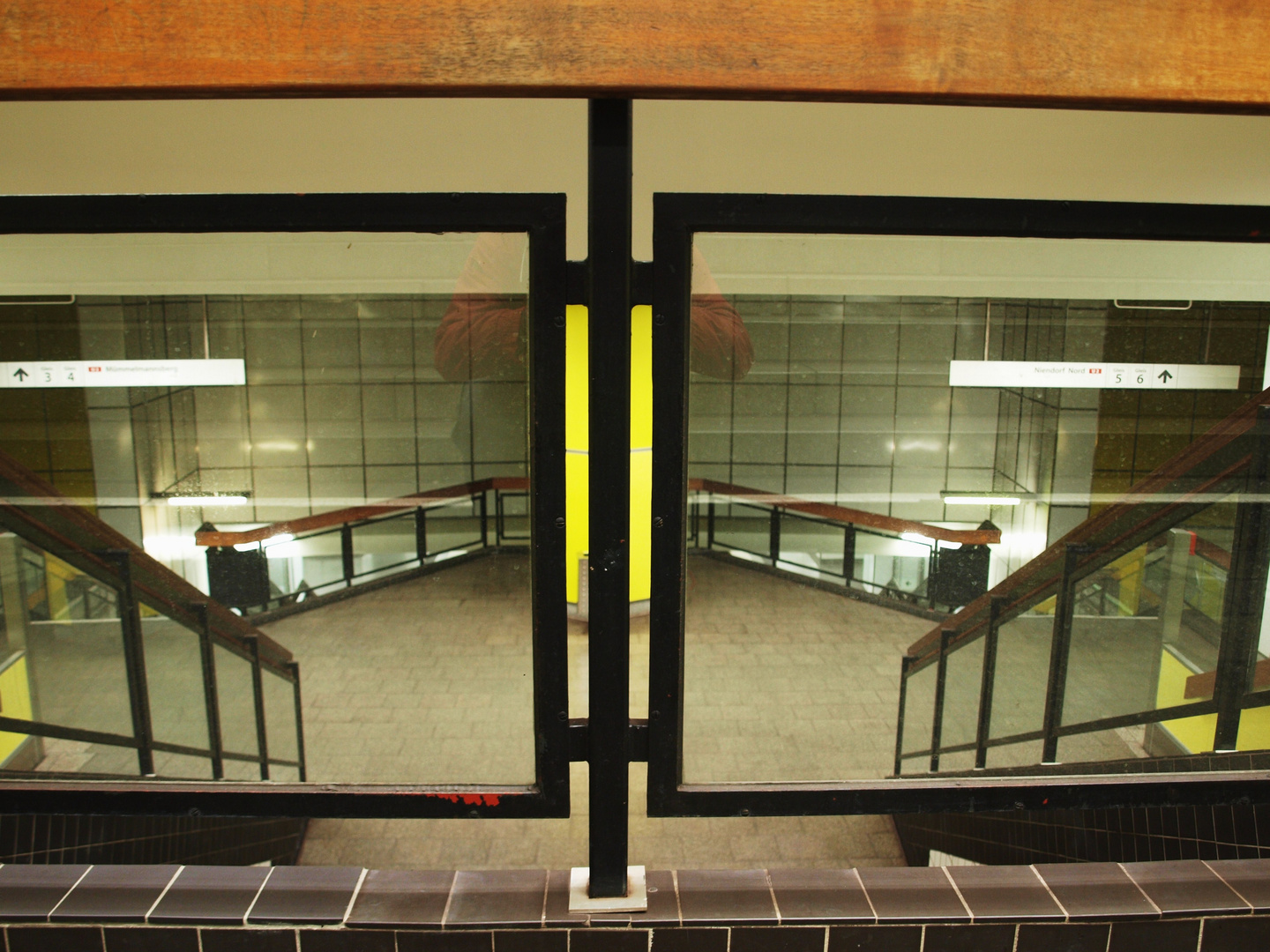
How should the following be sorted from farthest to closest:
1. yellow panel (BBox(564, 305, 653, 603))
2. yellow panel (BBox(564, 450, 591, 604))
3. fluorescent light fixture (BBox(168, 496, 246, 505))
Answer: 1. yellow panel (BBox(564, 450, 591, 604))
2. yellow panel (BBox(564, 305, 653, 603))
3. fluorescent light fixture (BBox(168, 496, 246, 505))

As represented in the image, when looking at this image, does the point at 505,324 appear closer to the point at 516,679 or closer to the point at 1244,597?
the point at 516,679

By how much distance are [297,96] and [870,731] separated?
1.82 meters

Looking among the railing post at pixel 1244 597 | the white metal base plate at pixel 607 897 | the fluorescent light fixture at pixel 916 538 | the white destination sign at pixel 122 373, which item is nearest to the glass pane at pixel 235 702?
the white destination sign at pixel 122 373

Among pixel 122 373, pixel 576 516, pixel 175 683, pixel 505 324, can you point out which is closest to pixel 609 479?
pixel 505 324

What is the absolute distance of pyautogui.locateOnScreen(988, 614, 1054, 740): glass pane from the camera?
6.20ft

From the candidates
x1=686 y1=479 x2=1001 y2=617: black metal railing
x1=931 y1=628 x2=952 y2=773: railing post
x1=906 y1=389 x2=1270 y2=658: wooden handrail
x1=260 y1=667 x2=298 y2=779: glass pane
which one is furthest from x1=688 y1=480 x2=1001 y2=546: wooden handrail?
x1=260 y1=667 x2=298 y2=779: glass pane

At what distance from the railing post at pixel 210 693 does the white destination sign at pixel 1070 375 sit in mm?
1799

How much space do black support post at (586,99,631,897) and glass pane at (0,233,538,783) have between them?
0.17 metres

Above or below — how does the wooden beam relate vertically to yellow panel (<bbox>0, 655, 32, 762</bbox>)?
above

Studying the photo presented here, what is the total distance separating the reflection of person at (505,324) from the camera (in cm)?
140

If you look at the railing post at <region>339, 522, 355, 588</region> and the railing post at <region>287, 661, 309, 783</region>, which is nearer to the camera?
the railing post at <region>339, 522, 355, 588</region>

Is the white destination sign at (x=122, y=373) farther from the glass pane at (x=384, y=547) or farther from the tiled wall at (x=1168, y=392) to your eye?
the tiled wall at (x=1168, y=392)

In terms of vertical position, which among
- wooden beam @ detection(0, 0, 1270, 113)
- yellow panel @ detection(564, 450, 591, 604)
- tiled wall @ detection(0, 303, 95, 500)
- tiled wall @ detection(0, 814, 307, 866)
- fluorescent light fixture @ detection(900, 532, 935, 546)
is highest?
wooden beam @ detection(0, 0, 1270, 113)

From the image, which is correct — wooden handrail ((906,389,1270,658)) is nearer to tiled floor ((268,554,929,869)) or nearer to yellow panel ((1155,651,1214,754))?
tiled floor ((268,554,929,869))
